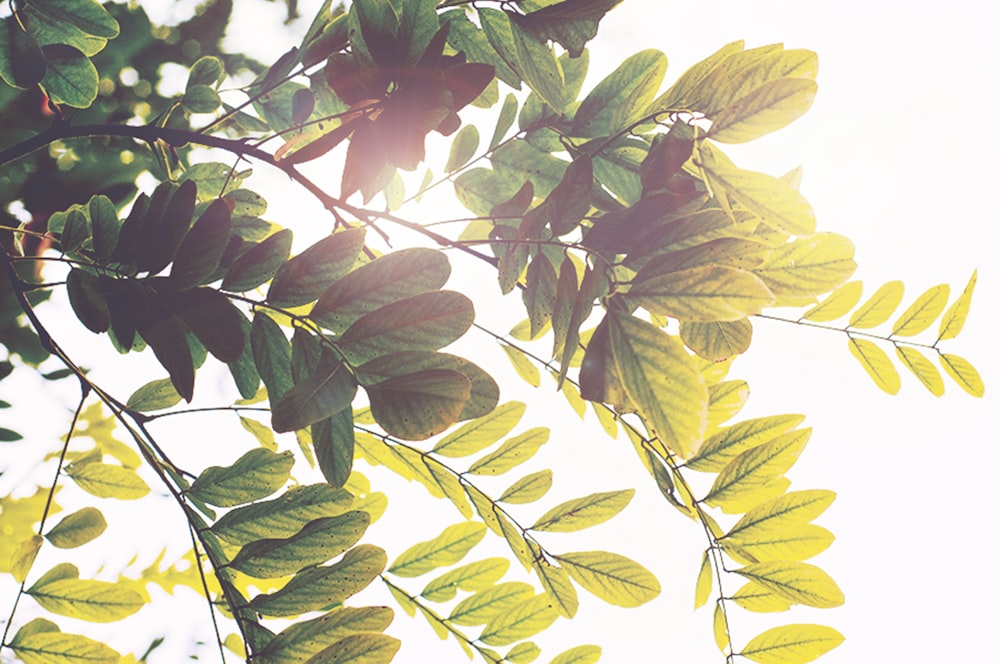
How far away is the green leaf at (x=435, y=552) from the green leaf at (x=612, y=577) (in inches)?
5.0

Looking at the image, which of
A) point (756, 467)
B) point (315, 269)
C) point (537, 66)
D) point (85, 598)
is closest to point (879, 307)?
point (756, 467)

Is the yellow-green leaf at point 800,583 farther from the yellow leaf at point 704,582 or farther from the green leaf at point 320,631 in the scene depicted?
the green leaf at point 320,631

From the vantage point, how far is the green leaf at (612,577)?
62cm

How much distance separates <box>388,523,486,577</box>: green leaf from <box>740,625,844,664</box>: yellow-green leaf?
292 mm

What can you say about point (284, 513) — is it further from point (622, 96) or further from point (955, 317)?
point (955, 317)

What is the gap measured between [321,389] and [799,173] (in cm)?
45

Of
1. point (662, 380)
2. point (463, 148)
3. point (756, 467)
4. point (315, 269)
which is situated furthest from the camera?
point (463, 148)

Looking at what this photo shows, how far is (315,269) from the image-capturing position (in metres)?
0.48

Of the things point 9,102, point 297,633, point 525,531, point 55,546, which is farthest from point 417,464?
point 9,102

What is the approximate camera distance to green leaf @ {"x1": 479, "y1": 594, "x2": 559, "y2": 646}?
2.38ft

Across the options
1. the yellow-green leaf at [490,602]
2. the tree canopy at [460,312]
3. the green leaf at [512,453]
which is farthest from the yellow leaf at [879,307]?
the yellow-green leaf at [490,602]

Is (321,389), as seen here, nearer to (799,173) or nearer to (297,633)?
(297,633)

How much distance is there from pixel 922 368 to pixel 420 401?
62cm

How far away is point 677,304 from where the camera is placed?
1.28 feet
